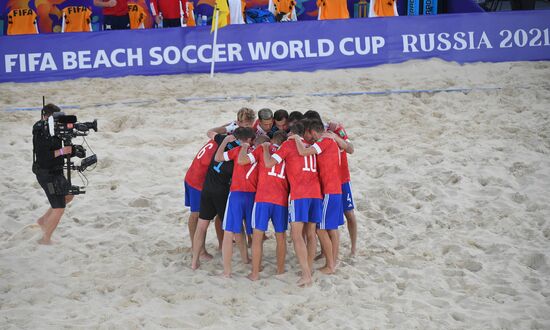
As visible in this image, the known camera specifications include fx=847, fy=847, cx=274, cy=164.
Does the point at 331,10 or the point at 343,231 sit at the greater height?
the point at 331,10

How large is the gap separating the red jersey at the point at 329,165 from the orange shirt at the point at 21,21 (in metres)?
9.14

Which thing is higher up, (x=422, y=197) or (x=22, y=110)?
(x=22, y=110)

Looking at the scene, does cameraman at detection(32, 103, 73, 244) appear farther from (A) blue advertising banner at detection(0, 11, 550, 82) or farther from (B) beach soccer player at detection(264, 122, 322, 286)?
(A) blue advertising banner at detection(0, 11, 550, 82)

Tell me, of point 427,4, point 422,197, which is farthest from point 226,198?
point 427,4

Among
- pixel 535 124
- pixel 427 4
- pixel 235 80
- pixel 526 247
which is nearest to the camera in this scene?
pixel 526 247

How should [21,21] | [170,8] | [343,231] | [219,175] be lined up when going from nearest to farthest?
[219,175], [343,231], [170,8], [21,21]

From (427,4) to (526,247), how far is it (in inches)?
341

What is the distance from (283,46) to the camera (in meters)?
14.1

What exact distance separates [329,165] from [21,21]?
944 cm

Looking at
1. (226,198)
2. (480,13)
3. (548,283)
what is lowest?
(548,283)

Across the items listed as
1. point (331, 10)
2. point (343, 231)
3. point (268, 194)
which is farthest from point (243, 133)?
point (331, 10)

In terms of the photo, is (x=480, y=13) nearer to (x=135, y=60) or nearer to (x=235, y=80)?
(x=235, y=80)

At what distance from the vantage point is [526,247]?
8.69 metres

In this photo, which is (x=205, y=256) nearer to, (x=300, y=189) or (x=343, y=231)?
(x=300, y=189)
